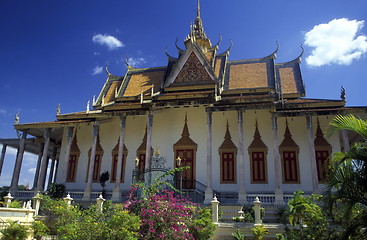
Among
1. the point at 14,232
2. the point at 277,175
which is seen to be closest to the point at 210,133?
the point at 277,175

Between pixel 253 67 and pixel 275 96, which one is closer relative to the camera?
pixel 275 96

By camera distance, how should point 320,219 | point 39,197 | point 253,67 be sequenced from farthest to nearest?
point 253,67 < point 39,197 < point 320,219

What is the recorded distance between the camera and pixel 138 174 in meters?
14.4

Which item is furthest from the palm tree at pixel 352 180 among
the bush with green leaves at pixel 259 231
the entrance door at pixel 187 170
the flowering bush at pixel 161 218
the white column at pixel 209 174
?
the entrance door at pixel 187 170

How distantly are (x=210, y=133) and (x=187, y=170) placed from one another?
233 cm

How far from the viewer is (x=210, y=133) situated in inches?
565

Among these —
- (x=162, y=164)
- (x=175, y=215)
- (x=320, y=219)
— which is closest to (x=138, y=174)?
(x=162, y=164)

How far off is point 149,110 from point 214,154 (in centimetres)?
375

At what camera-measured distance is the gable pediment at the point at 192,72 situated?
16.2 m

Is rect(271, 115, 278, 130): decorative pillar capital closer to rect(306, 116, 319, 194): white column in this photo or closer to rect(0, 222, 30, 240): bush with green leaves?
rect(306, 116, 319, 194): white column

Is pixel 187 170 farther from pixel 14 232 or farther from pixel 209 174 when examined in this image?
pixel 14 232

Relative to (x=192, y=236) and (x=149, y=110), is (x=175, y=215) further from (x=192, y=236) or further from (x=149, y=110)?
(x=149, y=110)

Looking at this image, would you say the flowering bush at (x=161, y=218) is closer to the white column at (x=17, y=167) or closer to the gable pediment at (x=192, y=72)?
the gable pediment at (x=192, y=72)

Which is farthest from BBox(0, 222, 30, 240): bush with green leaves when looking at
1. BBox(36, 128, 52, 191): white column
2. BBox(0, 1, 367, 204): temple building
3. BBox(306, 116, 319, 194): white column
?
BBox(306, 116, 319, 194): white column
